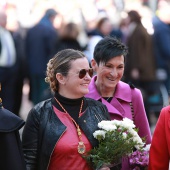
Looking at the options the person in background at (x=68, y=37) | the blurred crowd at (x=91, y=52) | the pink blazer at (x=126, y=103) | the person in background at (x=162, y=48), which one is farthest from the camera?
the person in background at (x=162, y=48)

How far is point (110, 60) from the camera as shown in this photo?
636cm

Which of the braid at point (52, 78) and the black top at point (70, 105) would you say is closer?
the black top at point (70, 105)

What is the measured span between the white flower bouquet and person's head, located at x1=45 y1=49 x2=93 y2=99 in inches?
12.8

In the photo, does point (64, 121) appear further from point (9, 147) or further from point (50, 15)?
point (50, 15)

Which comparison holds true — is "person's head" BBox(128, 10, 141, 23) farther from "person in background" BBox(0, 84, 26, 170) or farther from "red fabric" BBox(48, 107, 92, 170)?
Result: "person in background" BBox(0, 84, 26, 170)

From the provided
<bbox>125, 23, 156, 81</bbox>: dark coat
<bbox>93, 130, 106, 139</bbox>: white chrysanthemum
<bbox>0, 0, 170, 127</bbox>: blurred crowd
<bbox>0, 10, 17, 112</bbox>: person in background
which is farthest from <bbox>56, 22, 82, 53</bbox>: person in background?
<bbox>93, 130, 106, 139</bbox>: white chrysanthemum

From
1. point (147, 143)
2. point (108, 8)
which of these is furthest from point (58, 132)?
point (108, 8)

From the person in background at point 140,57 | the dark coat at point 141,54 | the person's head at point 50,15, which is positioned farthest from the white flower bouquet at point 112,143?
the person's head at point 50,15

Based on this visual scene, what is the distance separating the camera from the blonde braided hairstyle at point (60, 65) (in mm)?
6012

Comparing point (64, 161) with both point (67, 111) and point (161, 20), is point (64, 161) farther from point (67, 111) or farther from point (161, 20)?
point (161, 20)

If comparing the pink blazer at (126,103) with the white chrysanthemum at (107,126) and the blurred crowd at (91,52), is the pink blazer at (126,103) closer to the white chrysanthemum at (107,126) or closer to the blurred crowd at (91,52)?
the white chrysanthemum at (107,126)

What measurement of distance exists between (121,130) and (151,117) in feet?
27.3

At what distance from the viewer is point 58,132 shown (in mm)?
5836

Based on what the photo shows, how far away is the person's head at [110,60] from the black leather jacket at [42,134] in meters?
0.60
